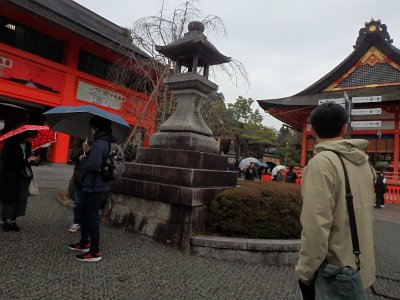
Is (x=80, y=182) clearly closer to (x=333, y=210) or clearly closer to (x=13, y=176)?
(x=13, y=176)

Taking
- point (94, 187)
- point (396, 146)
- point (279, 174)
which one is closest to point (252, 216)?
point (94, 187)

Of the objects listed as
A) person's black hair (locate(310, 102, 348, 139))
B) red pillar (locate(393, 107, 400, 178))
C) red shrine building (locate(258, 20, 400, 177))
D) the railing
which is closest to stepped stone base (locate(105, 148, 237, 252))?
person's black hair (locate(310, 102, 348, 139))

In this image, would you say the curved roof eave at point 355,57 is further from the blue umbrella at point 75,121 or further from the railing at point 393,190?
the blue umbrella at point 75,121

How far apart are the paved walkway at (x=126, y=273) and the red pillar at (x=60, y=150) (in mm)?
9239

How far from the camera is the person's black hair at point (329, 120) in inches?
73.4

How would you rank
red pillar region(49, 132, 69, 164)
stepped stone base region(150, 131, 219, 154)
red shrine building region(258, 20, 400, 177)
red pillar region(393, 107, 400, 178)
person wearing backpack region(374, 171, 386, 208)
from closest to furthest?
stepped stone base region(150, 131, 219, 154)
person wearing backpack region(374, 171, 386, 208)
red pillar region(49, 132, 69, 164)
red pillar region(393, 107, 400, 178)
red shrine building region(258, 20, 400, 177)

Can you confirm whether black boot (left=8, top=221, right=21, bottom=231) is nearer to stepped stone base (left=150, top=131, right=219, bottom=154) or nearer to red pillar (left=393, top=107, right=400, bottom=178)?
stepped stone base (left=150, top=131, right=219, bottom=154)

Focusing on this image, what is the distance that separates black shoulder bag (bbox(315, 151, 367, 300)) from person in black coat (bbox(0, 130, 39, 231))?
4307 millimetres

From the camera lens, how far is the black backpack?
12.1ft

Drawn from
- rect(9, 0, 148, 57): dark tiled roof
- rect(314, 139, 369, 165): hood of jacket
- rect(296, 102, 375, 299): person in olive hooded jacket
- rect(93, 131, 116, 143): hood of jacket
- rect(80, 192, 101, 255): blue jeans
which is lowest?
rect(80, 192, 101, 255): blue jeans

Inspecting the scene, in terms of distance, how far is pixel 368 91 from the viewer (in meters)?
16.0

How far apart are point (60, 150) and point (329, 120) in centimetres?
1373

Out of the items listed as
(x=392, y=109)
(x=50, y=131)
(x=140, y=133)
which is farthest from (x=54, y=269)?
(x=392, y=109)

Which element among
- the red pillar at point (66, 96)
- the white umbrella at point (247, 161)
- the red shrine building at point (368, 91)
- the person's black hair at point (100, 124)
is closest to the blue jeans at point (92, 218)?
the person's black hair at point (100, 124)
